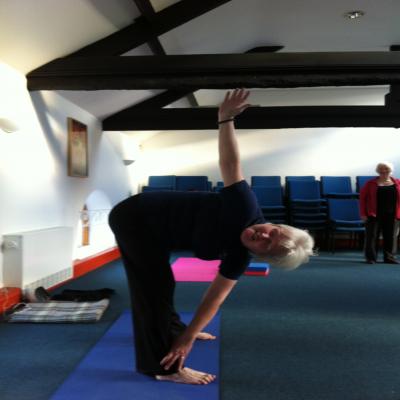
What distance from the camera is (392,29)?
4.93 metres

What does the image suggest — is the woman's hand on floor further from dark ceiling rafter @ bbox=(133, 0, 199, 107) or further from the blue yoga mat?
dark ceiling rafter @ bbox=(133, 0, 199, 107)

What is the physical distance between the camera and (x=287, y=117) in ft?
16.5

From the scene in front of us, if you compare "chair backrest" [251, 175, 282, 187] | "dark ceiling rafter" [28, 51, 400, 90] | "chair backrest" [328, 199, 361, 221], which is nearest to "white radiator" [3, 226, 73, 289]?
"dark ceiling rafter" [28, 51, 400, 90]

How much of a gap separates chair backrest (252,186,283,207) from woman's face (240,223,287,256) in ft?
15.4

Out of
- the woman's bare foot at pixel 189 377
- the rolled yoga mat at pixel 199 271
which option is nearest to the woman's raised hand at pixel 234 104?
the woman's bare foot at pixel 189 377

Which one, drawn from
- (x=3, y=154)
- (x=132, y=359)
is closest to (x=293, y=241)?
(x=132, y=359)

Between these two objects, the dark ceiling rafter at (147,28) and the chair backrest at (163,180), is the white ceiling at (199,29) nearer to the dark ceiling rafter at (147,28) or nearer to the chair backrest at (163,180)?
the dark ceiling rafter at (147,28)

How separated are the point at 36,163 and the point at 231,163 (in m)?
2.56

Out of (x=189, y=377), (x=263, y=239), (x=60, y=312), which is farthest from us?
(x=60, y=312)

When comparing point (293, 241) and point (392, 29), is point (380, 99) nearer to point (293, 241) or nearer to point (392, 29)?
point (392, 29)

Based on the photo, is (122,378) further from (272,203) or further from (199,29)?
(272,203)

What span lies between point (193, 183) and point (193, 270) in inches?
91.0

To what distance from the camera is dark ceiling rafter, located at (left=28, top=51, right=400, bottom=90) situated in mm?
3082

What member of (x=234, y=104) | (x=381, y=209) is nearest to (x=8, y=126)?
(x=234, y=104)
